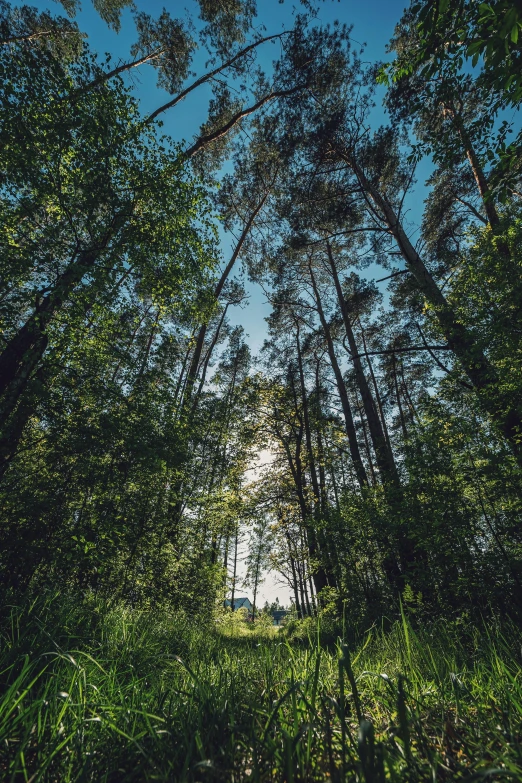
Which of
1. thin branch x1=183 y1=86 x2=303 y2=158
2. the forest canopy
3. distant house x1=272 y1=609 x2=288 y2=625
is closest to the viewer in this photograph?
the forest canopy

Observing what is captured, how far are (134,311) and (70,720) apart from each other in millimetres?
5605

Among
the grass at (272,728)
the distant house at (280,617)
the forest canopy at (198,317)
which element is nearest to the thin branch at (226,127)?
the forest canopy at (198,317)

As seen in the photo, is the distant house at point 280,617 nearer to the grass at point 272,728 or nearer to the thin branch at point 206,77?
Answer: the grass at point 272,728

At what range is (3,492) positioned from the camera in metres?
4.52

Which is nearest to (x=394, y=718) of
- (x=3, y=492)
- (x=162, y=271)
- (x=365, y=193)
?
(x=3, y=492)

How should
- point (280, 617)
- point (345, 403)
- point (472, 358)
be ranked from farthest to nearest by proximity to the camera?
point (280, 617) → point (345, 403) → point (472, 358)

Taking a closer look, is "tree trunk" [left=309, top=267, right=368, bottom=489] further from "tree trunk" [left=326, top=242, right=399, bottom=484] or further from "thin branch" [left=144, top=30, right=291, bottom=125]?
"thin branch" [left=144, top=30, right=291, bottom=125]

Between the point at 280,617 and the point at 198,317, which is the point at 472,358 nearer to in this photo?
the point at 198,317

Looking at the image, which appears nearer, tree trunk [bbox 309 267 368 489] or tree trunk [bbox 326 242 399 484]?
tree trunk [bbox 326 242 399 484]

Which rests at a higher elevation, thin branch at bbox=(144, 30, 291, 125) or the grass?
thin branch at bbox=(144, 30, 291, 125)

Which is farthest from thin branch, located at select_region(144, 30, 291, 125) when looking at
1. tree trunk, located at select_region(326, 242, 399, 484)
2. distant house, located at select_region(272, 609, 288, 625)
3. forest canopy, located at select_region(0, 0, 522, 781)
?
distant house, located at select_region(272, 609, 288, 625)

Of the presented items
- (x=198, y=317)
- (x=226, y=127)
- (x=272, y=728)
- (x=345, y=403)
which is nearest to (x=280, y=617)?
(x=345, y=403)

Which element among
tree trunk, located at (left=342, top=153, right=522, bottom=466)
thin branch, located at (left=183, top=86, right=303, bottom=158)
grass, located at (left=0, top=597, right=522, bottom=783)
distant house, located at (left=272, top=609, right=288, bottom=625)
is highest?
thin branch, located at (left=183, top=86, right=303, bottom=158)

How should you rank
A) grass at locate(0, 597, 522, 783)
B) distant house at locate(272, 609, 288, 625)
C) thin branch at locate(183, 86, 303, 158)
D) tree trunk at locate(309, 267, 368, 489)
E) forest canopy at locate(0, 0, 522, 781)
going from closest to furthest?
grass at locate(0, 597, 522, 783) < forest canopy at locate(0, 0, 522, 781) < tree trunk at locate(309, 267, 368, 489) < thin branch at locate(183, 86, 303, 158) < distant house at locate(272, 609, 288, 625)
